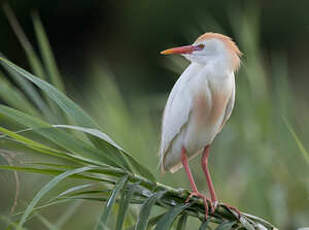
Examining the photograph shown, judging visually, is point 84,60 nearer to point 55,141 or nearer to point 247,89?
point 247,89

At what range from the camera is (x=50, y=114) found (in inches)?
37.7

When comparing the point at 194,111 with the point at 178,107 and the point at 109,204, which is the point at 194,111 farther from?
the point at 109,204

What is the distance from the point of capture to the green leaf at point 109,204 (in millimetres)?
669

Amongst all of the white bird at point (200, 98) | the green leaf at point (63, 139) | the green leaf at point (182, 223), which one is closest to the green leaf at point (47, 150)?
the green leaf at point (63, 139)

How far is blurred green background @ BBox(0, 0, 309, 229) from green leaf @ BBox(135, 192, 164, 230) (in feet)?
0.75

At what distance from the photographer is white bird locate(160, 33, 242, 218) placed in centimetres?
109

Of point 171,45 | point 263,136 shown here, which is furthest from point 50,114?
point 171,45

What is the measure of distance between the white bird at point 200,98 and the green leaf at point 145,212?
0.30 m

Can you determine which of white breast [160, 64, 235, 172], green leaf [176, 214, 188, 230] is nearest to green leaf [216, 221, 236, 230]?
green leaf [176, 214, 188, 230]

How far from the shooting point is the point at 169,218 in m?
0.76

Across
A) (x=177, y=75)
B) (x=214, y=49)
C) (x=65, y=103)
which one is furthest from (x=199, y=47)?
(x=177, y=75)

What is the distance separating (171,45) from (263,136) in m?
4.63

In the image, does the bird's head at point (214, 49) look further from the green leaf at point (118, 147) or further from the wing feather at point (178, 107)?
the green leaf at point (118, 147)

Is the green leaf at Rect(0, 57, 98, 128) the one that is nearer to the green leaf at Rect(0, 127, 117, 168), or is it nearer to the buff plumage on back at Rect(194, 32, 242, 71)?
the green leaf at Rect(0, 127, 117, 168)
